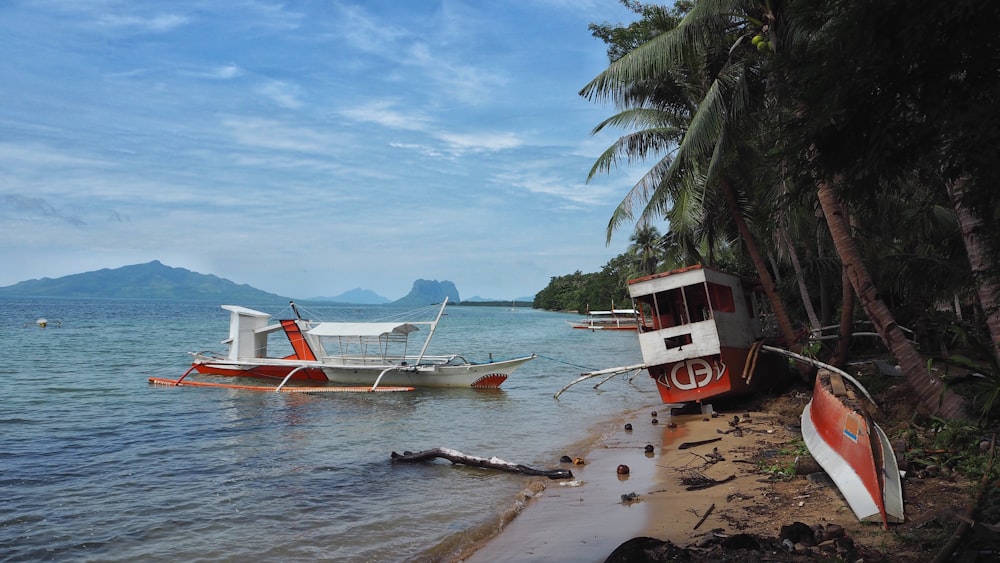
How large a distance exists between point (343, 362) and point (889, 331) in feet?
61.2

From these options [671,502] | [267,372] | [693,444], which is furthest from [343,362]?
[671,502]

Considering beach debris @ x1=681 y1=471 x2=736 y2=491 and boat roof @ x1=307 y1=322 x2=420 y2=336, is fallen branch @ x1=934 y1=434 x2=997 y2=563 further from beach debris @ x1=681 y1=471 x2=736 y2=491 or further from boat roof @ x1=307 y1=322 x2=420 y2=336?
boat roof @ x1=307 y1=322 x2=420 y2=336

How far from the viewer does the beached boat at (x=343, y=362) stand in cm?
2227

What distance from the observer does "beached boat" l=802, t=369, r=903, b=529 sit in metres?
6.04

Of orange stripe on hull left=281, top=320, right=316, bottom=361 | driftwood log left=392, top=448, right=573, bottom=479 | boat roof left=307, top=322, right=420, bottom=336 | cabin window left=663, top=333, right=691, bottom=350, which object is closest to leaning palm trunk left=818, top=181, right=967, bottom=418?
cabin window left=663, top=333, right=691, bottom=350

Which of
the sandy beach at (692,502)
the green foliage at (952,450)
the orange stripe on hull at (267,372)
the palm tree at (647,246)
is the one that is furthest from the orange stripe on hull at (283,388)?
the palm tree at (647,246)

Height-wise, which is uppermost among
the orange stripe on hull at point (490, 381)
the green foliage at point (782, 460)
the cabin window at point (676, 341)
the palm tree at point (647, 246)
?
the palm tree at point (647, 246)

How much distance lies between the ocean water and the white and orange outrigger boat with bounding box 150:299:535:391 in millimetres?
733

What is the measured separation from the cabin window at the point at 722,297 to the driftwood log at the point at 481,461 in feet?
20.7

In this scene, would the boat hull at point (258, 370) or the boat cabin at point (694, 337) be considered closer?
the boat cabin at point (694, 337)

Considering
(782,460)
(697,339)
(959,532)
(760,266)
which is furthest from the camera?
(760,266)

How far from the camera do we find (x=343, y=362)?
24.3 metres

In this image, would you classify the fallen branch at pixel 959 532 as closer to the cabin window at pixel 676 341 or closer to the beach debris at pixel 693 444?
the beach debris at pixel 693 444

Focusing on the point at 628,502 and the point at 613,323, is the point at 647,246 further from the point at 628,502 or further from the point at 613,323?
the point at 628,502
